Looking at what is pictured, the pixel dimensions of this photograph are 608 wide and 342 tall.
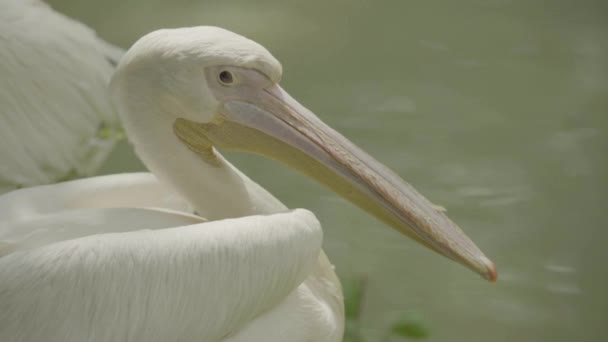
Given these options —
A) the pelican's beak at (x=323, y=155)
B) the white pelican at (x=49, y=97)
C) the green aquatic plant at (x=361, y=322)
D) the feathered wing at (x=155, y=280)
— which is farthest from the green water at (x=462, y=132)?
the feathered wing at (x=155, y=280)

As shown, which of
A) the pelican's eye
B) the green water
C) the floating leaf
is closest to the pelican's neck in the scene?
the pelican's eye

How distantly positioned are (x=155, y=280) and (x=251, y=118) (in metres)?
0.45

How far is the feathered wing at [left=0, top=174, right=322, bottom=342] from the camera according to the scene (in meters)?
1.34

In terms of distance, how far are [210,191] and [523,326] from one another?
138cm

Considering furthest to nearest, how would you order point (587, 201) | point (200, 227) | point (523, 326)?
point (587, 201)
point (523, 326)
point (200, 227)

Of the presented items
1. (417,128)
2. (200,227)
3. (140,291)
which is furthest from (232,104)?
(417,128)

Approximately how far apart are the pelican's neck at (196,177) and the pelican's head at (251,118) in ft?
0.08

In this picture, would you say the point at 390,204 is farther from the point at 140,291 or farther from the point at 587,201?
the point at 587,201

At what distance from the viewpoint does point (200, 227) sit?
1.50 metres

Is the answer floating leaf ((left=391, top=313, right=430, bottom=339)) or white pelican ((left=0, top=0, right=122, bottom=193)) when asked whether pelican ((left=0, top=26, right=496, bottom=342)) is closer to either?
white pelican ((left=0, top=0, right=122, bottom=193))

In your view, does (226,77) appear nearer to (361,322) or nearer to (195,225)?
(195,225)

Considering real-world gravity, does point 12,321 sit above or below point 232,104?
below

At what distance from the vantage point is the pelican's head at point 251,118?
1.62 meters

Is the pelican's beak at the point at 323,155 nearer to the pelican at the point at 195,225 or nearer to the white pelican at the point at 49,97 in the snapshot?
the pelican at the point at 195,225
